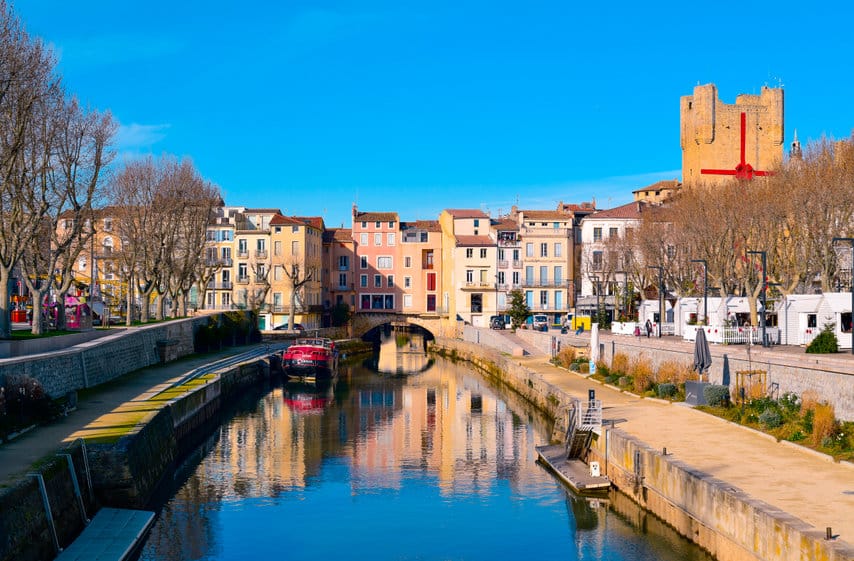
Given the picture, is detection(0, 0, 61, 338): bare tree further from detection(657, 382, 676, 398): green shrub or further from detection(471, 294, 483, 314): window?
detection(471, 294, 483, 314): window

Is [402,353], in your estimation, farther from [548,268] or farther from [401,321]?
[548,268]

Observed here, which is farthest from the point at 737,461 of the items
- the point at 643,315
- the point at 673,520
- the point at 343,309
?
the point at 343,309

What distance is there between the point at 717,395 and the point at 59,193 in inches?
1310

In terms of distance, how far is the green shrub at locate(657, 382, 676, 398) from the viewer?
113 feet

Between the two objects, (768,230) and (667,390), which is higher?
(768,230)

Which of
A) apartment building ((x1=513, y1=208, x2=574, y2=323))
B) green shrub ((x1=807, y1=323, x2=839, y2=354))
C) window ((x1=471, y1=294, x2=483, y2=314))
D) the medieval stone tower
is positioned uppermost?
the medieval stone tower

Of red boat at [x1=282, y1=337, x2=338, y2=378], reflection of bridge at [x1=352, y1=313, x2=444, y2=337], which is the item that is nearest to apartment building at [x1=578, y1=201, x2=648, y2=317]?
reflection of bridge at [x1=352, y1=313, x2=444, y2=337]

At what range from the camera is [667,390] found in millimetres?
34375

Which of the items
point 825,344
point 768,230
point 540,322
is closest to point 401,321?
point 540,322

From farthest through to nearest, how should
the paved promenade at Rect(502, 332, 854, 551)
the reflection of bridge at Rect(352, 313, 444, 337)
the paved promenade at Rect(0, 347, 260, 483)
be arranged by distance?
1. the reflection of bridge at Rect(352, 313, 444, 337)
2. the paved promenade at Rect(0, 347, 260, 483)
3. the paved promenade at Rect(502, 332, 854, 551)

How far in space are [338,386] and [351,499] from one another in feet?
112

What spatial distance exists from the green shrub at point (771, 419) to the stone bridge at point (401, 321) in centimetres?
6907

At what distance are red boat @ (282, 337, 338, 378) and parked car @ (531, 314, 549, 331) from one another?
2260 cm

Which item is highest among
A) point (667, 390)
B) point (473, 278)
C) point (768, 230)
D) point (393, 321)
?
point (768, 230)
